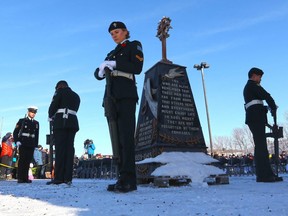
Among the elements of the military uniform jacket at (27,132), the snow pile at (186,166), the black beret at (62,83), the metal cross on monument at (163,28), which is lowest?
the snow pile at (186,166)

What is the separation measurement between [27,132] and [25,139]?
0.58ft

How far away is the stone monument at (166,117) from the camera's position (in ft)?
21.1

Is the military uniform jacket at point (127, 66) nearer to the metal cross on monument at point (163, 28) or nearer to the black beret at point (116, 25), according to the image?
the black beret at point (116, 25)

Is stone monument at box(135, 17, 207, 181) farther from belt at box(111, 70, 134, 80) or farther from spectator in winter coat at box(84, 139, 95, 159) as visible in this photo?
spectator in winter coat at box(84, 139, 95, 159)

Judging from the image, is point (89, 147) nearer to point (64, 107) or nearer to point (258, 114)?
point (64, 107)

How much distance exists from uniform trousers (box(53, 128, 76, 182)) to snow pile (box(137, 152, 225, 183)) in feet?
4.50

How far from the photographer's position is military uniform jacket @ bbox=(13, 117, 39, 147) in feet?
26.6

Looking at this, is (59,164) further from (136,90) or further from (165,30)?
(165,30)

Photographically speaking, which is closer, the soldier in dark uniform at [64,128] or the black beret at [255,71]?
the soldier in dark uniform at [64,128]

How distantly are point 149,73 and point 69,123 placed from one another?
2.23 meters

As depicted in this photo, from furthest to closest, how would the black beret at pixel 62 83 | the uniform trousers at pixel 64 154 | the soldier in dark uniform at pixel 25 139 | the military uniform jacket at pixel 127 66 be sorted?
the soldier in dark uniform at pixel 25 139 < the black beret at pixel 62 83 < the uniform trousers at pixel 64 154 < the military uniform jacket at pixel 127 66

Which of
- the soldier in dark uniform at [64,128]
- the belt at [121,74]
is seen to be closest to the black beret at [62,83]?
the soldier in dark uniform at [64,128]

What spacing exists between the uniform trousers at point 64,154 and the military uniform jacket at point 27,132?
2339 mm

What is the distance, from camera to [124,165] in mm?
4094
